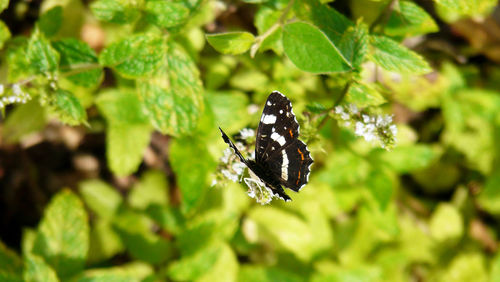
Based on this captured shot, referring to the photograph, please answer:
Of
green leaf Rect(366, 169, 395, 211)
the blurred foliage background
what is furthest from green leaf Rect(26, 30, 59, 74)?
green leaf Rect(366, 169, 395, 211)

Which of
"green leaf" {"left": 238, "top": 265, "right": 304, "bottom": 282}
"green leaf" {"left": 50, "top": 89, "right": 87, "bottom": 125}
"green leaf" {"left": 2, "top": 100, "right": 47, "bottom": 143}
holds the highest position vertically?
"green leaf" {"left": 50, "top": 89, "right": 87, "bottom": 125}

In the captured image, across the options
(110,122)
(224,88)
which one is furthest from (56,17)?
(224,88)

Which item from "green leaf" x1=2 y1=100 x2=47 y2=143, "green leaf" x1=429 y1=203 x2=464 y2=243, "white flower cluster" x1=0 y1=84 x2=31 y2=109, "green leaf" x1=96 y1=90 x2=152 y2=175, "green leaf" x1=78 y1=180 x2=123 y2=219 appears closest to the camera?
"white flower cluster" x1=0 y1=84 x2=31 y2=109

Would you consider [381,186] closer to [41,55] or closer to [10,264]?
[41,55]

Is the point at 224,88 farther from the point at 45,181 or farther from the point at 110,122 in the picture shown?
the point at 45,181

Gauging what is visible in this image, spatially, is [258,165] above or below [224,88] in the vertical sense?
above

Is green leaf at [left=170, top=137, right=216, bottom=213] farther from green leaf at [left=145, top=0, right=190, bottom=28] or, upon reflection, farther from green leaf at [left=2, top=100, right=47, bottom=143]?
green leaf at [left=2, top=100, right=47, bottom=143]

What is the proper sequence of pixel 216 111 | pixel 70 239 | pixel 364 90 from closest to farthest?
pixel 364 90
pixel 70 239
pixel 216 111
